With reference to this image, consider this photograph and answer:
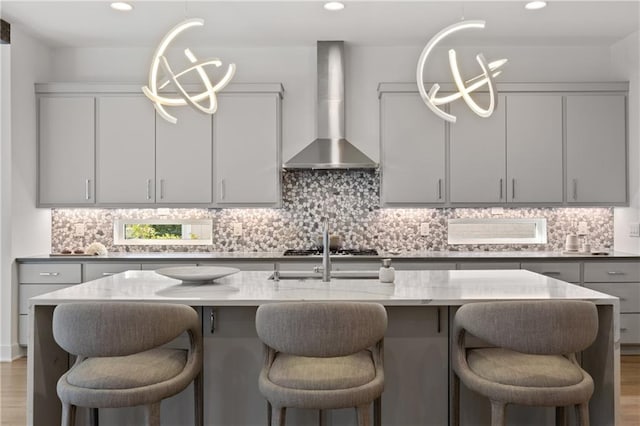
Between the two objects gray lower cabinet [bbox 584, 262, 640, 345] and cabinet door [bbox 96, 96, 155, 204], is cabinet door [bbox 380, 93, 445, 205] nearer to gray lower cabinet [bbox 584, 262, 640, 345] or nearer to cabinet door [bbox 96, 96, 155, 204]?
gray lower cabinet [bbox 584, 262, 640, 345]

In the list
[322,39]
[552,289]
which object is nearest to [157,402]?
[552,289]

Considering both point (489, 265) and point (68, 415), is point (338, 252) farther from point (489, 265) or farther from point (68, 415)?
point (68, 415)

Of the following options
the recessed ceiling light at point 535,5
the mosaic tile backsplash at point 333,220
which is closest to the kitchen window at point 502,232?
the mosaic tile backsplash at point 333,220

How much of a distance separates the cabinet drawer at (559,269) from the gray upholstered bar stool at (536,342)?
8.12ft

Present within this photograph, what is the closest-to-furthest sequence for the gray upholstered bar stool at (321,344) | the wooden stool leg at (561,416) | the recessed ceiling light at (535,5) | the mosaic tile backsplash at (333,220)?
the gray upholstered bar stool at (321,344) → the wooden stool leg at (561,416) → the recessed ceiling light at (535,5) → the mosaic tile backsplash at (333,220)

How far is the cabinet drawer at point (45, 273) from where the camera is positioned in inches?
176

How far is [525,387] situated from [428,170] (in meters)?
2.92

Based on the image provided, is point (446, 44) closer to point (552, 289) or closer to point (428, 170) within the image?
point (428, 170)

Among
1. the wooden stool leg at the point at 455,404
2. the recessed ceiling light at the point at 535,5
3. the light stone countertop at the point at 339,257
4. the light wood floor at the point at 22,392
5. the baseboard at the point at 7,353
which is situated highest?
the recessed ceiling light at the point at 535,5

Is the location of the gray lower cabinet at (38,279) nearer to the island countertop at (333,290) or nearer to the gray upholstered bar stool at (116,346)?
the island countertop at (333,290)

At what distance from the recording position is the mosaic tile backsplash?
16.6 ft

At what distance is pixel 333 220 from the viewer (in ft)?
16.7

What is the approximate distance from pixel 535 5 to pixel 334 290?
288 centimetres

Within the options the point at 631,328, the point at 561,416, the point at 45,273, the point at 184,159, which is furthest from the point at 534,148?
the point at 45,273
